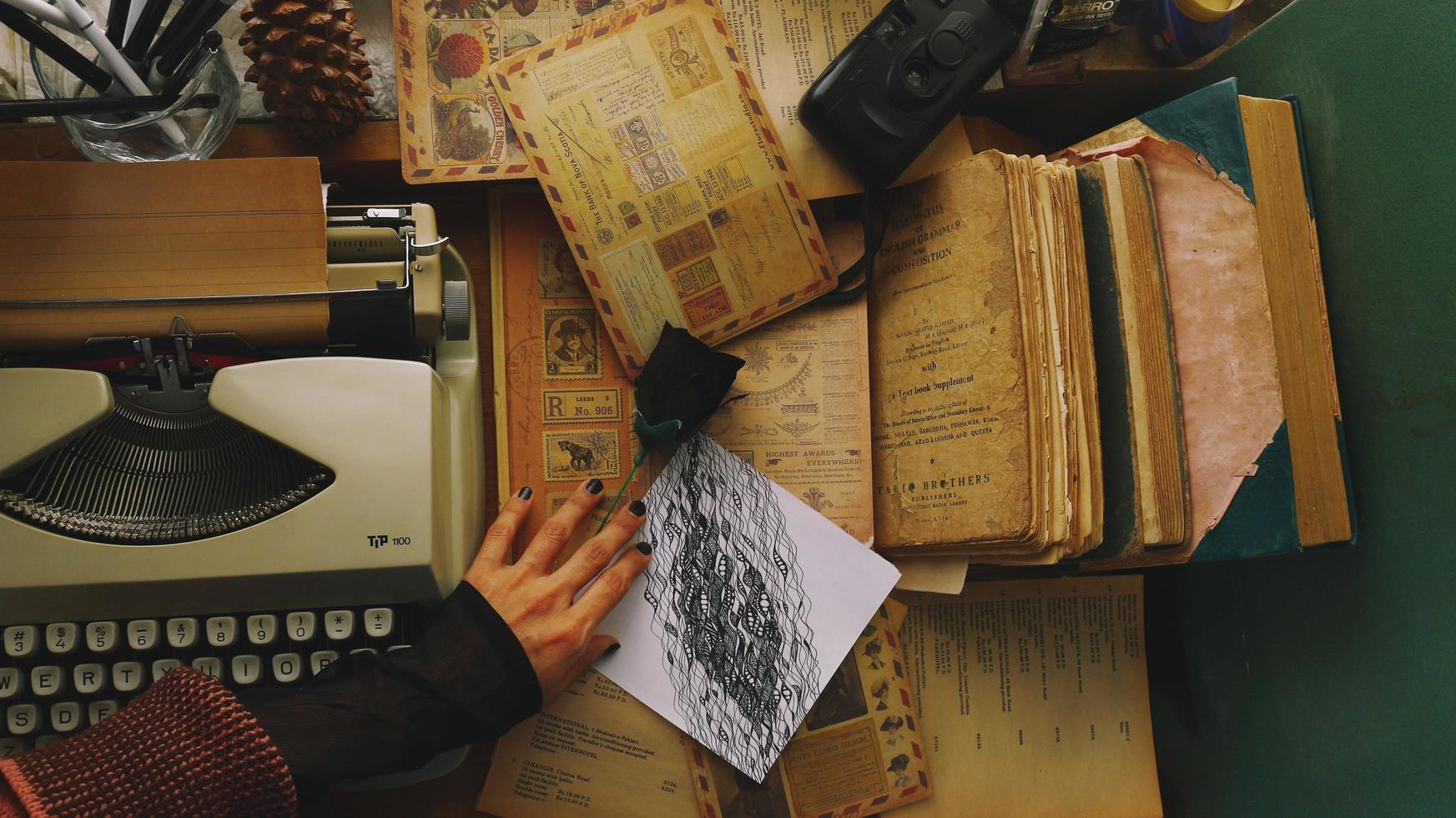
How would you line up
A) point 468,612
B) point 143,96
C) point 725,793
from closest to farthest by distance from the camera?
point 143,96, point 468,612, point 725,793

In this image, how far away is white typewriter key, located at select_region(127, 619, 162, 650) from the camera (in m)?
0.80

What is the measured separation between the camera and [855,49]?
2.98ft

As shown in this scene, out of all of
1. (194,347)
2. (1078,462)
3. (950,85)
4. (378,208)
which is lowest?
(1078,462)

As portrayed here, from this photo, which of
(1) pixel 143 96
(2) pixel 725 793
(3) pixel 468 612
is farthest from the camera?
(2) pixel 725 793

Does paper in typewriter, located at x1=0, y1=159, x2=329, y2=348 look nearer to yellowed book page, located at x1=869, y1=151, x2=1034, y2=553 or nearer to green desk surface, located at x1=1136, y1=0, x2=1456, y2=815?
yellowed book page, located at x1=869, y1=151, x2=1034, y2=553

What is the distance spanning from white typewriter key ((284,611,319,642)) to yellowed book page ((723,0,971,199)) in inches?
25.5

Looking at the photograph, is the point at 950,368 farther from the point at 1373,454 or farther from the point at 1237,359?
the point at 1373,454

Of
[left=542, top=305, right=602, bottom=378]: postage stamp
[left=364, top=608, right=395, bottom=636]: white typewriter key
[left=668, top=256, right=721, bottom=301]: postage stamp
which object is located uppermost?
[left=668, top=256, right=721, bottom=301]: postage stamp

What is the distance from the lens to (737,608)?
990 millimetres

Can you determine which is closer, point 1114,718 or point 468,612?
point 468,612

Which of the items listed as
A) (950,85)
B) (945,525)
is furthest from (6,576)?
(950,85)

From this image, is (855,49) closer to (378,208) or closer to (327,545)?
(378,208)

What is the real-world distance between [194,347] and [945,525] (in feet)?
2.39

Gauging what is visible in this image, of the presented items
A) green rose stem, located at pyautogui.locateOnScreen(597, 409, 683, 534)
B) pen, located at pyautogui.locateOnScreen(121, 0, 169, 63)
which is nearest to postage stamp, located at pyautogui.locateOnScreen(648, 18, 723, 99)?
green rose stem, located at pyautogui.locateOnScreen(597, 409, 683, 534)
